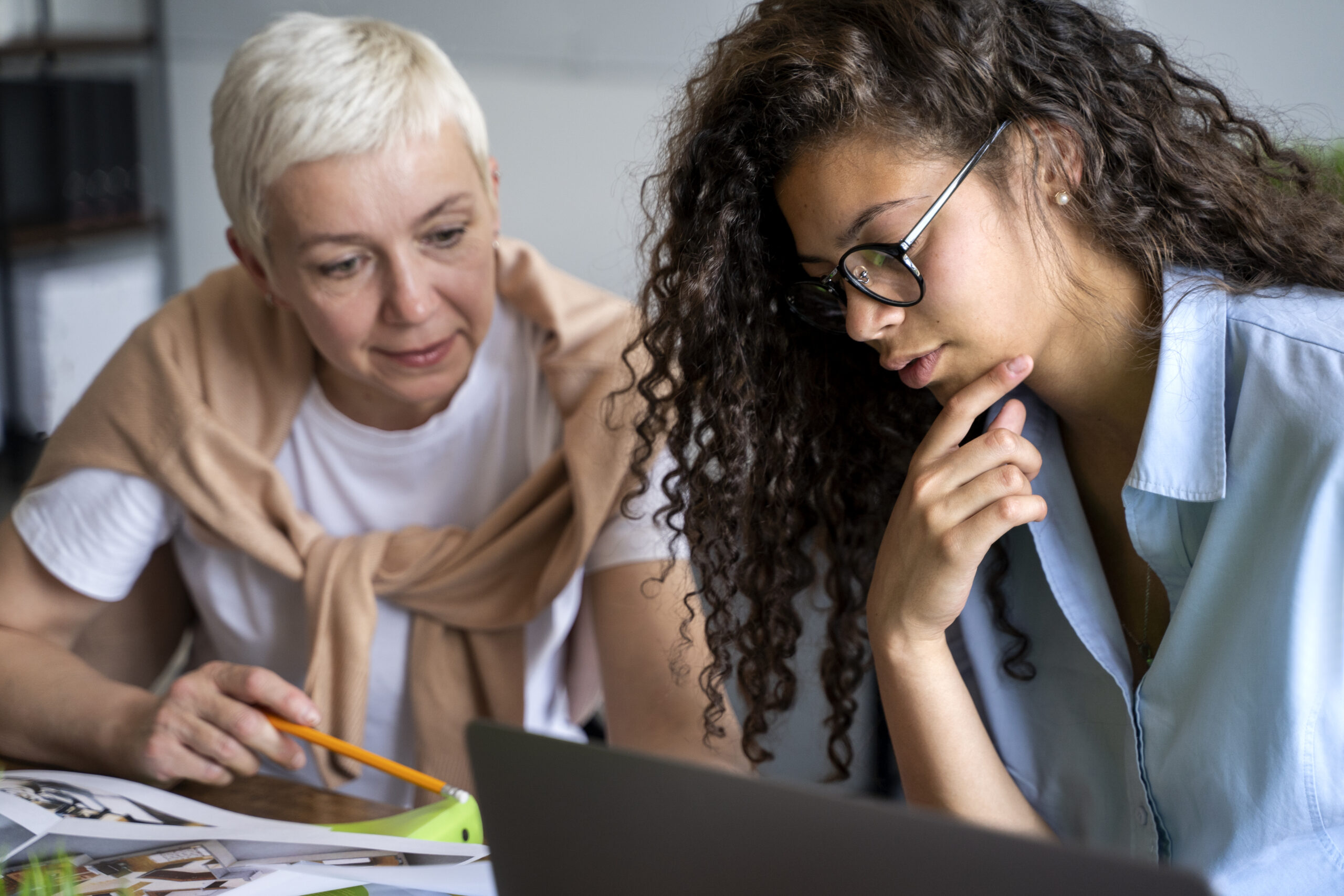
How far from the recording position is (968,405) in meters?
0.98

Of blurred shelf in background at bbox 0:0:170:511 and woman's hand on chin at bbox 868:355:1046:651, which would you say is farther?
blurred shelf in background at bbox 0:0:170:511

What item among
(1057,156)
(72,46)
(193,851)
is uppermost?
(1057,156)

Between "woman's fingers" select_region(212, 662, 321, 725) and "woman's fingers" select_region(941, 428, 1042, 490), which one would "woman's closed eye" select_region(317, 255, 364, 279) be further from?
"woman's fingers" select_region(941, 428, 1042, 490)

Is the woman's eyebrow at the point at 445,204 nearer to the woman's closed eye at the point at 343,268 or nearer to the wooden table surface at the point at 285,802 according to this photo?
the woman's closed eye at the point at 343,268

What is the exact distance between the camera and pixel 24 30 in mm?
3340

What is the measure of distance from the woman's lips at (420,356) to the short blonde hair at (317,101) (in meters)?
0.19

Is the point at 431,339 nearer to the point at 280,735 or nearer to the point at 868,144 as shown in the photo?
the point at 280,735

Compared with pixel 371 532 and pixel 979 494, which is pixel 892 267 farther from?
pixel 371 532

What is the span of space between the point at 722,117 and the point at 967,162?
0.22m

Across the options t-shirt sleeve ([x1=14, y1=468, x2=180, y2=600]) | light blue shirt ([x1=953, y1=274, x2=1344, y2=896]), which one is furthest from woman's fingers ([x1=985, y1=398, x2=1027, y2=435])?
t-shirt sleeve ([x1=14, y1=468, x2=180, y2=600])

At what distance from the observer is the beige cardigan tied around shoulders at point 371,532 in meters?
1.36

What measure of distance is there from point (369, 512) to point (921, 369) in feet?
2.63

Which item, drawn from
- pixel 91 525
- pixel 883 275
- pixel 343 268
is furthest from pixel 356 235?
pixel 883 275

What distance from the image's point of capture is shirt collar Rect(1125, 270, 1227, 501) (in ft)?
3.06
